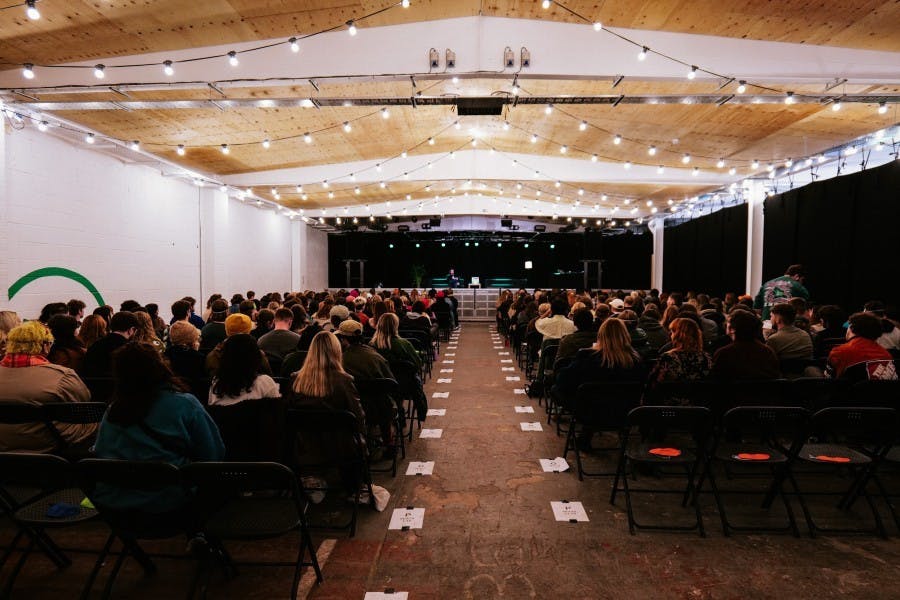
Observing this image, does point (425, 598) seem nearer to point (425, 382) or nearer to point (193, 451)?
point (193, 451)

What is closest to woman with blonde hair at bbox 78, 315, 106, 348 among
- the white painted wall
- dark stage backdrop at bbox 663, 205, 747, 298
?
the white painted wall

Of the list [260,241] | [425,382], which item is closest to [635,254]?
[260,241]

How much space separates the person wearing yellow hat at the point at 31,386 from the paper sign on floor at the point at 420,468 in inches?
83.5

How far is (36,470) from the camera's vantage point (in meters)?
2.21

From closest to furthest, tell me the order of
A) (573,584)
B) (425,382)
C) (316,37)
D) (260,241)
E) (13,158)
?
(573,584) < (316,37) < (13,158) < (425,382) < (260,241)

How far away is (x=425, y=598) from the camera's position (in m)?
2.45

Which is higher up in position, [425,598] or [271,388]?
[271,388]

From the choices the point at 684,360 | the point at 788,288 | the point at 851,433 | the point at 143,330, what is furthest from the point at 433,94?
the point at 851,433

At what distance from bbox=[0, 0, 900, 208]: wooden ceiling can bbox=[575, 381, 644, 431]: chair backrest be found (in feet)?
12.9

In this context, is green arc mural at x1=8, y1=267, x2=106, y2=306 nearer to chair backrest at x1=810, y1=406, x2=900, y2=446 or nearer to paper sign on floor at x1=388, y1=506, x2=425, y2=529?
paper sign on floor at x1=388, y1=506, x2=425, y2=529

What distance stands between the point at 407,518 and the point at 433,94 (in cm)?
608

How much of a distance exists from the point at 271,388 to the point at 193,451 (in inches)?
26.2

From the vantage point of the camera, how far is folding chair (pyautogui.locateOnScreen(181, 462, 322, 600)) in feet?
6.77

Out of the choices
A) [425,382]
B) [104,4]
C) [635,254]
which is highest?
[104,4]
